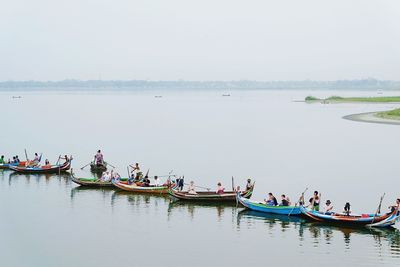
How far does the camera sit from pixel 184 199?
1508 inches

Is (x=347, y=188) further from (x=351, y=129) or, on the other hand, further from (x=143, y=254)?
(x=351, y=129)

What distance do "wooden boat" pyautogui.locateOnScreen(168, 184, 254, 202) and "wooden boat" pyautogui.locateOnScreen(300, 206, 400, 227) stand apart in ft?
18.0

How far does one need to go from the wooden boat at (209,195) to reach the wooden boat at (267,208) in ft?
3.48

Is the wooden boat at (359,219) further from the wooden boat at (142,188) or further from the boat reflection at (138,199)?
the wooden boat at (142,188)

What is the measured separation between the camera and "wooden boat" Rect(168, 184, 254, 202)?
37.5 meters

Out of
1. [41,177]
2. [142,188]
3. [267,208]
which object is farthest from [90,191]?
[267,208]

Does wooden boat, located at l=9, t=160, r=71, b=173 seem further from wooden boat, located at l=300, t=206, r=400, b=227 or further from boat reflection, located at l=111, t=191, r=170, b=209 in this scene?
wooden boat, located at l=300, t=206, r=400, b=227

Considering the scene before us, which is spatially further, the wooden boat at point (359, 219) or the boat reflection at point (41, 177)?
the boat reflection at point (41, 177)

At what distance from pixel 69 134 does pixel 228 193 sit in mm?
52989

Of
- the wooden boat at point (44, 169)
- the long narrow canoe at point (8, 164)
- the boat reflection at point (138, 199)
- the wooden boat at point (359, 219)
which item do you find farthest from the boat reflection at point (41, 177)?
the wooden boat at point (359, 219)

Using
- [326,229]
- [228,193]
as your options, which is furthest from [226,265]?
[228,193]

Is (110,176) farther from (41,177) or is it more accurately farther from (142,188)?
(41,177)

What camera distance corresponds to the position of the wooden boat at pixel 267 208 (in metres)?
34.1

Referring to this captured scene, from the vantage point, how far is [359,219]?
104ft
